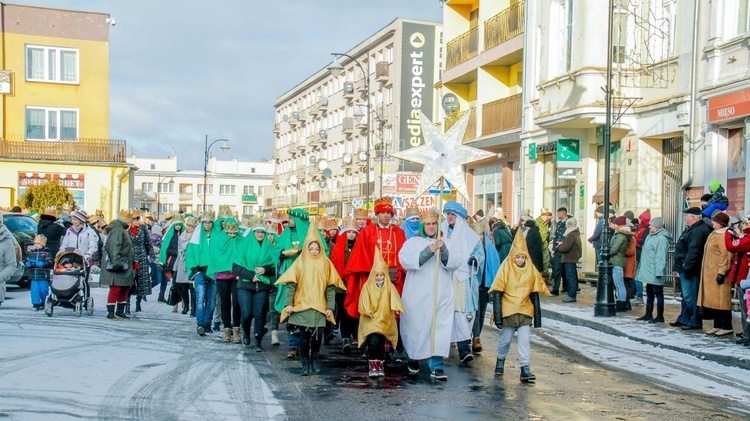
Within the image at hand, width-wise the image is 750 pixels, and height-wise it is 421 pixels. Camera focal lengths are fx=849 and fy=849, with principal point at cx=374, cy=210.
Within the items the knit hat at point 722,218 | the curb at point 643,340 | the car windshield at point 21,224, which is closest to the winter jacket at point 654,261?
the curb at point 643,340

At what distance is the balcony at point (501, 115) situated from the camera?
29.1 meters

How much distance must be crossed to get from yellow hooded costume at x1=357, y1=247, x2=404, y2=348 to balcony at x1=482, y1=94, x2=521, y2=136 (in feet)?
66.2

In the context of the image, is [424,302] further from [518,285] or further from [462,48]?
[462,48]

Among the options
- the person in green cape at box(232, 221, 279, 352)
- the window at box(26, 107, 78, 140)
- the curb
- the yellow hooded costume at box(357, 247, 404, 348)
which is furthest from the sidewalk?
the window at box(26, 107, 78, 140)

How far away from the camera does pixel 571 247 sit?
59.0 ft

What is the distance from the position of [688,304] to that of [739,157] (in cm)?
574

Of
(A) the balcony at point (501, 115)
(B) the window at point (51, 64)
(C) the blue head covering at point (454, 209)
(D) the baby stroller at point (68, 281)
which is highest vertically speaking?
(B) the window at point (51, 64)

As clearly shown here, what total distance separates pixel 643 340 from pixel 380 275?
5.00 meters

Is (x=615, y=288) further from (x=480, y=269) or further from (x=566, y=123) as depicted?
(x=566, y=123)

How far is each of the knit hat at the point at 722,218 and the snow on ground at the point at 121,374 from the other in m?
7.16

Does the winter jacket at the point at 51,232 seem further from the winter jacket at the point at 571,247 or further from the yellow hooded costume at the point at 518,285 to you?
the yellow hooded costume at the point at 518,285

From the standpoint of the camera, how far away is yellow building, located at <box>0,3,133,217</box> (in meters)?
36.5

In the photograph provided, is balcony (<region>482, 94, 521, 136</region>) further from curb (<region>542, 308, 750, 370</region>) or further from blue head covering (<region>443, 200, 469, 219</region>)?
blue head covering (<region>443, 200, 469, 219</region>)

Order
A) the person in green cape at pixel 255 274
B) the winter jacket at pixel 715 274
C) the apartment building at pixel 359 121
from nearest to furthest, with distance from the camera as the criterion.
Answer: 1. the person in green cape at pixel 255 274
2. the winter jacket at pixel 715 274
3. the apartment building at pixel 359 121
